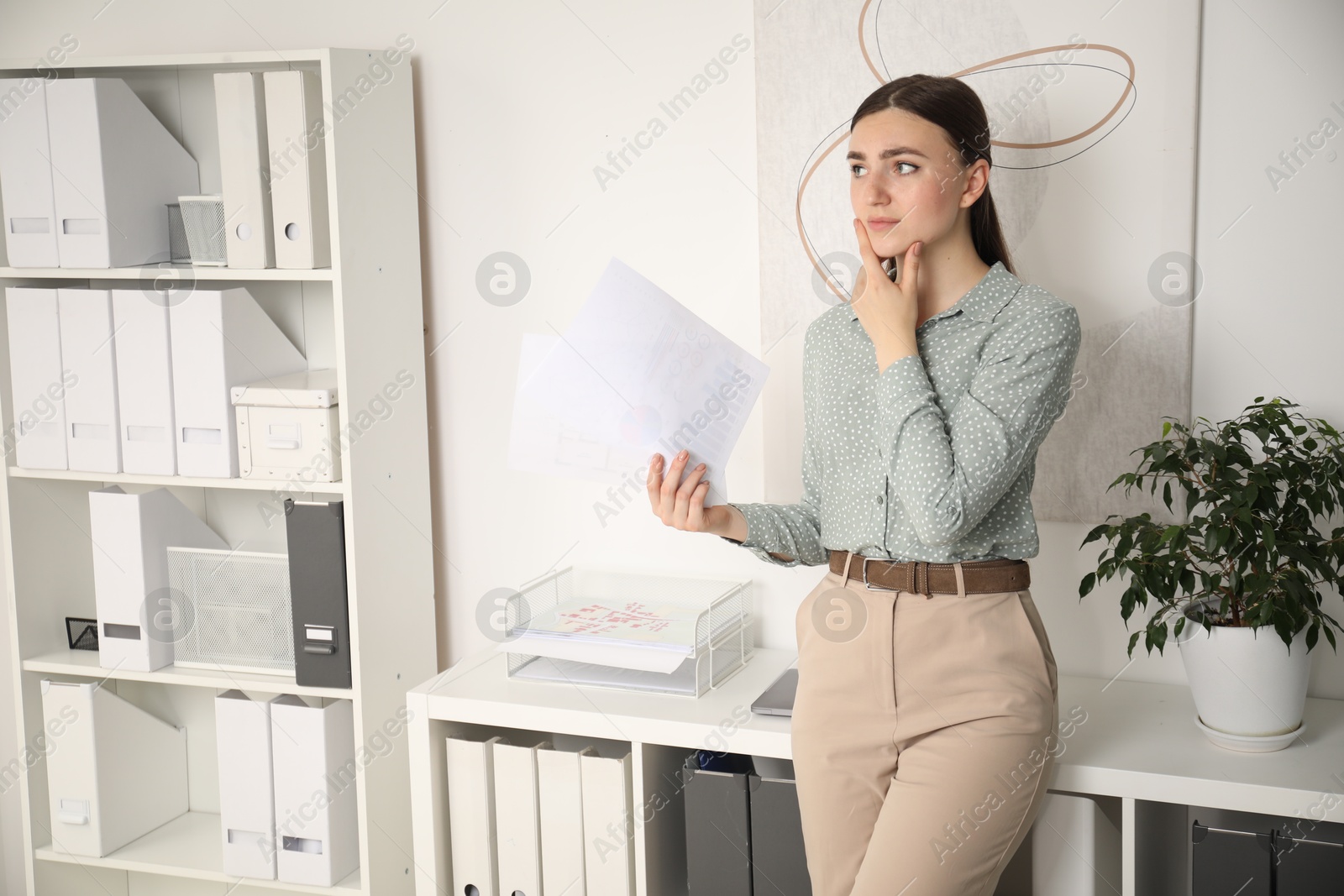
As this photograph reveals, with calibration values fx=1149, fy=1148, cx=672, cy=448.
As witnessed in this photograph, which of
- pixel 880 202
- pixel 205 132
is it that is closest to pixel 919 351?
pixel 880 202

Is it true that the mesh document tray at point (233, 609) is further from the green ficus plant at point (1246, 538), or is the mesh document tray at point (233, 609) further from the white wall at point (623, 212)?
the green ficus plant at point (1246, 538)

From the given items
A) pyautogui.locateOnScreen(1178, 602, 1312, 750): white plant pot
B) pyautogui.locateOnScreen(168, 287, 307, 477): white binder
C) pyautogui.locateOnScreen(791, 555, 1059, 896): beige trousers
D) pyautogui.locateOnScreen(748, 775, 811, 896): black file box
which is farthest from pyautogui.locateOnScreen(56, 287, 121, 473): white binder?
pyautogui.locateOnScreen(1178, 602, 1312, 750): white plant pot

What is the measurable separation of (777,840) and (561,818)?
1.37 ft

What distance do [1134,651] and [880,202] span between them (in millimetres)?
1014

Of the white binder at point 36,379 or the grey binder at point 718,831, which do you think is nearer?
the grey binder at point 718,831

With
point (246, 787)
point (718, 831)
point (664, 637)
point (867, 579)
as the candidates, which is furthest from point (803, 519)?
point (246, 787)

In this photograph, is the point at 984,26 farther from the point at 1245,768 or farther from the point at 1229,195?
the point at 1245,768

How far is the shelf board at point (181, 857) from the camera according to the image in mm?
2326

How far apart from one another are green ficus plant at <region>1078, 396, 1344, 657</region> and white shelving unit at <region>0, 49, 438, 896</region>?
1.33 metres

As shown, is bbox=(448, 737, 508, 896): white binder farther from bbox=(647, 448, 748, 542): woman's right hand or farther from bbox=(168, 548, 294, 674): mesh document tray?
bbox=(647, 448, 748, 542): woman's right hand

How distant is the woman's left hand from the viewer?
1436mm

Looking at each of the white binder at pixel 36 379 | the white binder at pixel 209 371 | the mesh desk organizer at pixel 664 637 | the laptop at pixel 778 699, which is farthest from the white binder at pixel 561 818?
the white binder at pixel 36 379

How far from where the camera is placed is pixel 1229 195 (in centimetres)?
187

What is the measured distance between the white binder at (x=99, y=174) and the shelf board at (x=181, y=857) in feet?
4.06
